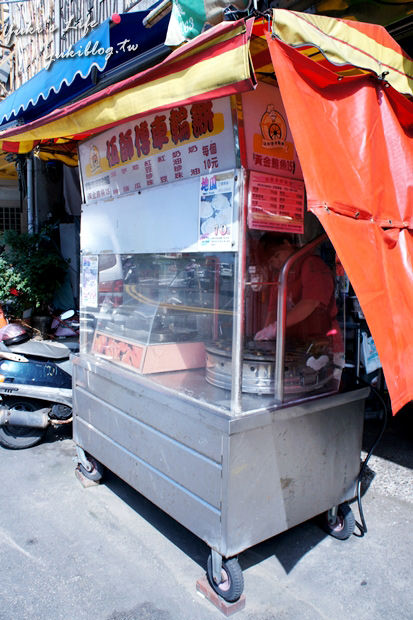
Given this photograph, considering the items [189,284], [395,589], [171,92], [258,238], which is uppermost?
[171,92]

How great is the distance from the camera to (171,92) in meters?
2.12

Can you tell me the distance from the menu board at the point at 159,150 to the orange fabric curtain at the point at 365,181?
1.72ft

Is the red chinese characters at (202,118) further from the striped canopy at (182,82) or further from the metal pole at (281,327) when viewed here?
the metal pole at (281,327)

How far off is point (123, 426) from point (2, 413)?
170 cm

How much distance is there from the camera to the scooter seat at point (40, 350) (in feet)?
14.7

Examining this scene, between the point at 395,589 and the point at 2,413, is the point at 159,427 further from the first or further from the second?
the point at 2,413

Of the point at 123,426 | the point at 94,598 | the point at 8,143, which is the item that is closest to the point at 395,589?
the point at 94,598

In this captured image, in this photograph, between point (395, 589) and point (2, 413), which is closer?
point (395, 589)

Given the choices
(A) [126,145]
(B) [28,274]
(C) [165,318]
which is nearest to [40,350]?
(C) [165,318]

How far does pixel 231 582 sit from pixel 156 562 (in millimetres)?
608

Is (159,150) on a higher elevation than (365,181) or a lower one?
higher

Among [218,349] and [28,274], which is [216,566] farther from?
[28,274]

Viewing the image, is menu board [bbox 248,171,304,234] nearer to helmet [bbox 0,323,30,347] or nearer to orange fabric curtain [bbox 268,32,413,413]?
orange fabric curtain [bbox 268,32,413,413]

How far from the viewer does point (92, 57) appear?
3.27m
